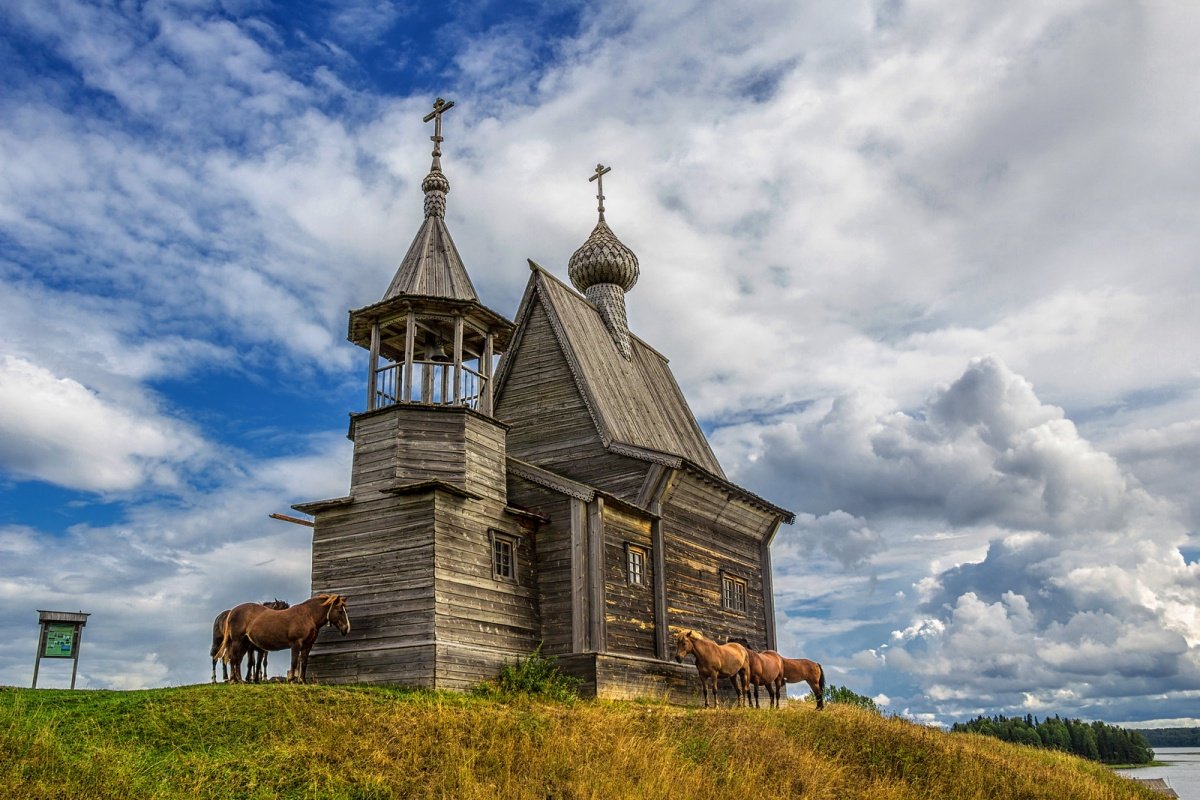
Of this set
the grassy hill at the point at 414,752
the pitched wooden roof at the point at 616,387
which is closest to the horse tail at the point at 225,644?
the grassy hill at the point at 414,752

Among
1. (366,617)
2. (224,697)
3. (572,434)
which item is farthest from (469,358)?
(224,697)

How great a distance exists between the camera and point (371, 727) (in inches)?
518

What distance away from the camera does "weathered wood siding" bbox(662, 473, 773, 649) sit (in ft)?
79.3

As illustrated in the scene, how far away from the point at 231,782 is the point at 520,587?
33.3 feet

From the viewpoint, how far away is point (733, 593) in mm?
27188

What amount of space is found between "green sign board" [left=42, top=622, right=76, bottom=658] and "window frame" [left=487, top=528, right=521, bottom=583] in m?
8.15

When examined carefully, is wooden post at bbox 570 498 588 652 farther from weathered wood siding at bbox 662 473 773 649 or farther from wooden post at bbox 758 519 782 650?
wooden post at bbox 758 519 782 650

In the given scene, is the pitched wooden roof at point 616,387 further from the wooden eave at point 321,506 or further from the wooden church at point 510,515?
the wooden eave at point 321,506

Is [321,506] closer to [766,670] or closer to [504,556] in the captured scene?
[504,556]

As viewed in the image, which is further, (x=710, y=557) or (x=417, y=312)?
(x=710, y=557)

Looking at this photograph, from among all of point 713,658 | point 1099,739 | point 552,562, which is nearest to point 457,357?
point 552,562

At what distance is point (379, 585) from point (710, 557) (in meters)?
→ 10.3

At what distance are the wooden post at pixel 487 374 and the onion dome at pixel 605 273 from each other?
9.24m

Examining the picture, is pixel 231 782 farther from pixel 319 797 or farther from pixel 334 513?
pixel 334 513
